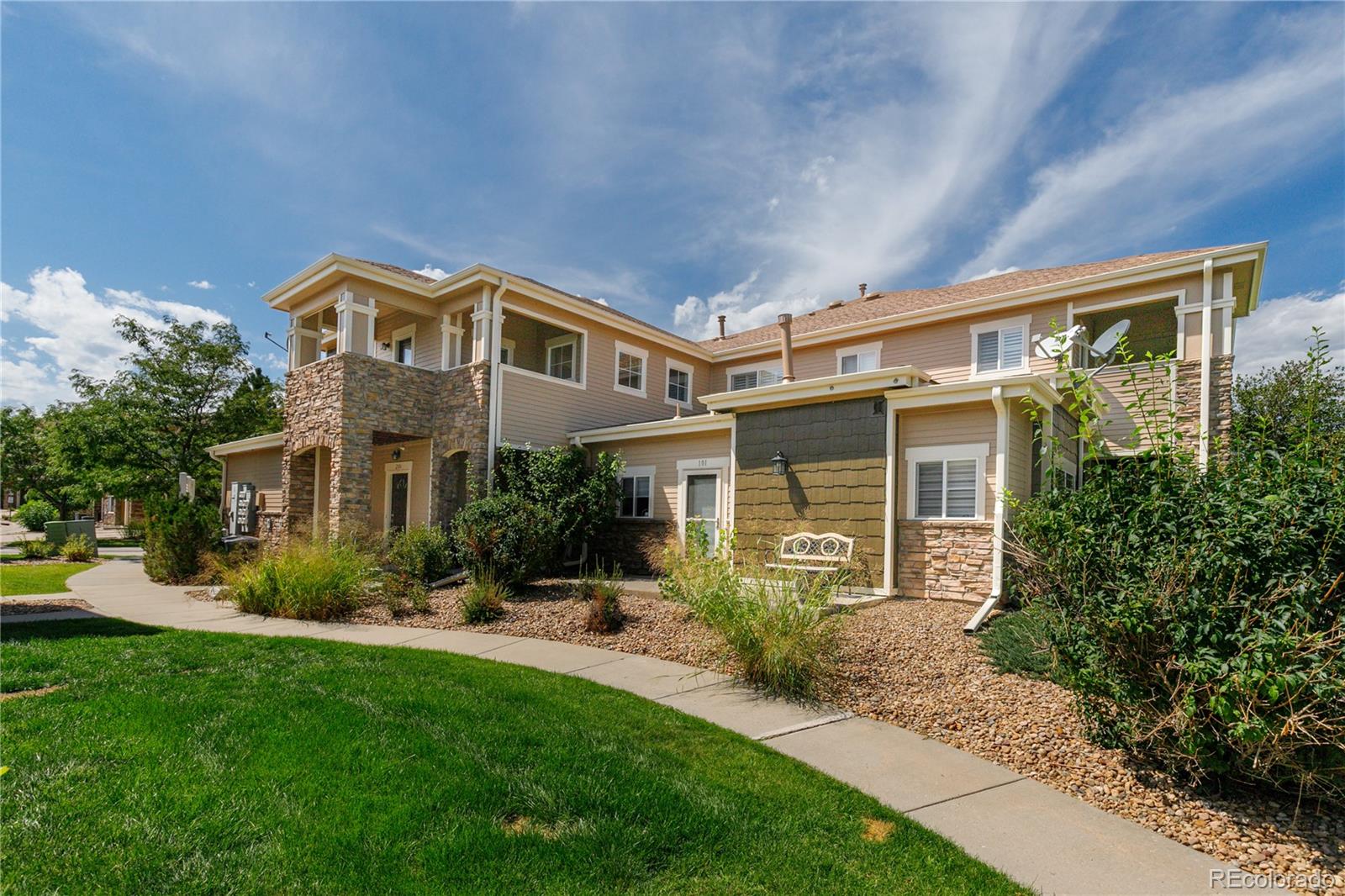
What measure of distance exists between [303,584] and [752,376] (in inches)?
478

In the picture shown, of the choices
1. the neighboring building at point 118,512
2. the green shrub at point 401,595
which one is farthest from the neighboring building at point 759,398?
the neighboring building at point 118,512

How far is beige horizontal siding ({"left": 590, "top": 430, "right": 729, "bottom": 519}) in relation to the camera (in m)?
12.6

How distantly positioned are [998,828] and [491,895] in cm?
250

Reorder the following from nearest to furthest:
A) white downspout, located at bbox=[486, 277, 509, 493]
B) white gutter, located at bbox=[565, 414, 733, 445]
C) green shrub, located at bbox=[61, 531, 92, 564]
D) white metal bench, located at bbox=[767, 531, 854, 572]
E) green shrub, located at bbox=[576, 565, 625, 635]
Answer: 1. green shrub, located at bbox=[576, 565, 625, 635]
2. white metal bench, located at bbox=[767, 531, 854, 572]
3. white gutter, located at bbox=[565, 414, 733, 445]
4. white downspout, located at bbox=[486, 277, 509, 493]
5. green shrub, located at bbox=[61, 531, 92, 564]

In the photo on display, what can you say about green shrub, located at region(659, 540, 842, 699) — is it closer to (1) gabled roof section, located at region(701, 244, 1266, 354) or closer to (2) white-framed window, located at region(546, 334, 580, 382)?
(2) white-framed window, located at region(546, 334, 580, 382)

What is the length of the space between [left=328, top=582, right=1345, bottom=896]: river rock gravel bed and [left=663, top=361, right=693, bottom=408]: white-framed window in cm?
897

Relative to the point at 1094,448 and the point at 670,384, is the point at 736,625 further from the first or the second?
the point at 670,384

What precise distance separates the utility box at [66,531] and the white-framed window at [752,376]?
60.7 ft

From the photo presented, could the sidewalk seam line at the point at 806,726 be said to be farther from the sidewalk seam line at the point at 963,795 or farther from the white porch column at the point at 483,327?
the white porch column at the point at 483,327

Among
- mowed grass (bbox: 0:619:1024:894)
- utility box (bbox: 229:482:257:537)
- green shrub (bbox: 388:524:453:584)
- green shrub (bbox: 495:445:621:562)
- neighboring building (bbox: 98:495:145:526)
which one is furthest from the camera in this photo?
Result: neighboring building (bbox: 98:495:145:526)

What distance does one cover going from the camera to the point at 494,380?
43.0 ft

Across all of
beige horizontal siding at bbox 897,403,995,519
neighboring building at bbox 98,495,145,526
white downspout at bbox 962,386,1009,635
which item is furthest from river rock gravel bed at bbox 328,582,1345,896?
neighboring building at bbox 98,495,145,526

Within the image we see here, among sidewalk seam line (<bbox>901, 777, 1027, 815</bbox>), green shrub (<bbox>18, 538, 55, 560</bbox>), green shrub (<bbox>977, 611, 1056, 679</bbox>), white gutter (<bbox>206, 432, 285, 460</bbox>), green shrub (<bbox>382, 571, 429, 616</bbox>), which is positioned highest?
white gutter (<bbox>206, 432, 285, 460</bbox>)

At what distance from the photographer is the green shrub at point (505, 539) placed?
10258 millimetres
